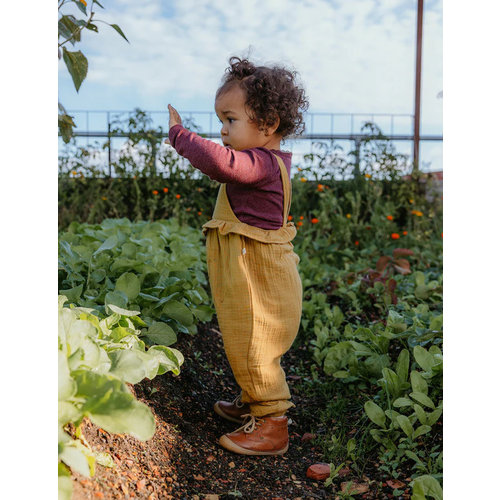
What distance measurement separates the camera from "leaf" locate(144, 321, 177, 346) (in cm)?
174

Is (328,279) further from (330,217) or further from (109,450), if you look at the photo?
(109,450)

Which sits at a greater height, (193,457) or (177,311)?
(177,311)

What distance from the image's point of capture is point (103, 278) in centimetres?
205

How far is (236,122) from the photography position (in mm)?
1749

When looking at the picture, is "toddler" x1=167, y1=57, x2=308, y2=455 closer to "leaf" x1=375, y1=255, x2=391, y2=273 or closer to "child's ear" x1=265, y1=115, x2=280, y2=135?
"child's ear" x1=265, y1=115, x2=280, y2=135

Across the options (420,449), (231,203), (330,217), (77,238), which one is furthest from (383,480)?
(330,217)

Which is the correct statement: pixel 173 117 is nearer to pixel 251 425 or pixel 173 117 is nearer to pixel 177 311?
pixel 177 311

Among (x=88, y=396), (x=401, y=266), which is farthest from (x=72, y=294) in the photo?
(x=401, y=266)

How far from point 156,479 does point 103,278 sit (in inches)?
35.6

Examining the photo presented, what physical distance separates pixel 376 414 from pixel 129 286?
36.1 inches

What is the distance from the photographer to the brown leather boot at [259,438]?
1.71 metres

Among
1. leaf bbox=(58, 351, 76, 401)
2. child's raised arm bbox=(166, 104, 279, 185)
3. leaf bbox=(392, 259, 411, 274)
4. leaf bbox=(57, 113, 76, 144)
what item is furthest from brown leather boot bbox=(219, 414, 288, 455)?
leaf bbox=(392, 259, 411, 274)

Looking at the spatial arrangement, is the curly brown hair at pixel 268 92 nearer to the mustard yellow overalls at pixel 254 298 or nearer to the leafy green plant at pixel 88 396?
the mustard yellow overalls at pixel 254 298

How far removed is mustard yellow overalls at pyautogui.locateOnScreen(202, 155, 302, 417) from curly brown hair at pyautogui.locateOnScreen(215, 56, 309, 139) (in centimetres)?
15
